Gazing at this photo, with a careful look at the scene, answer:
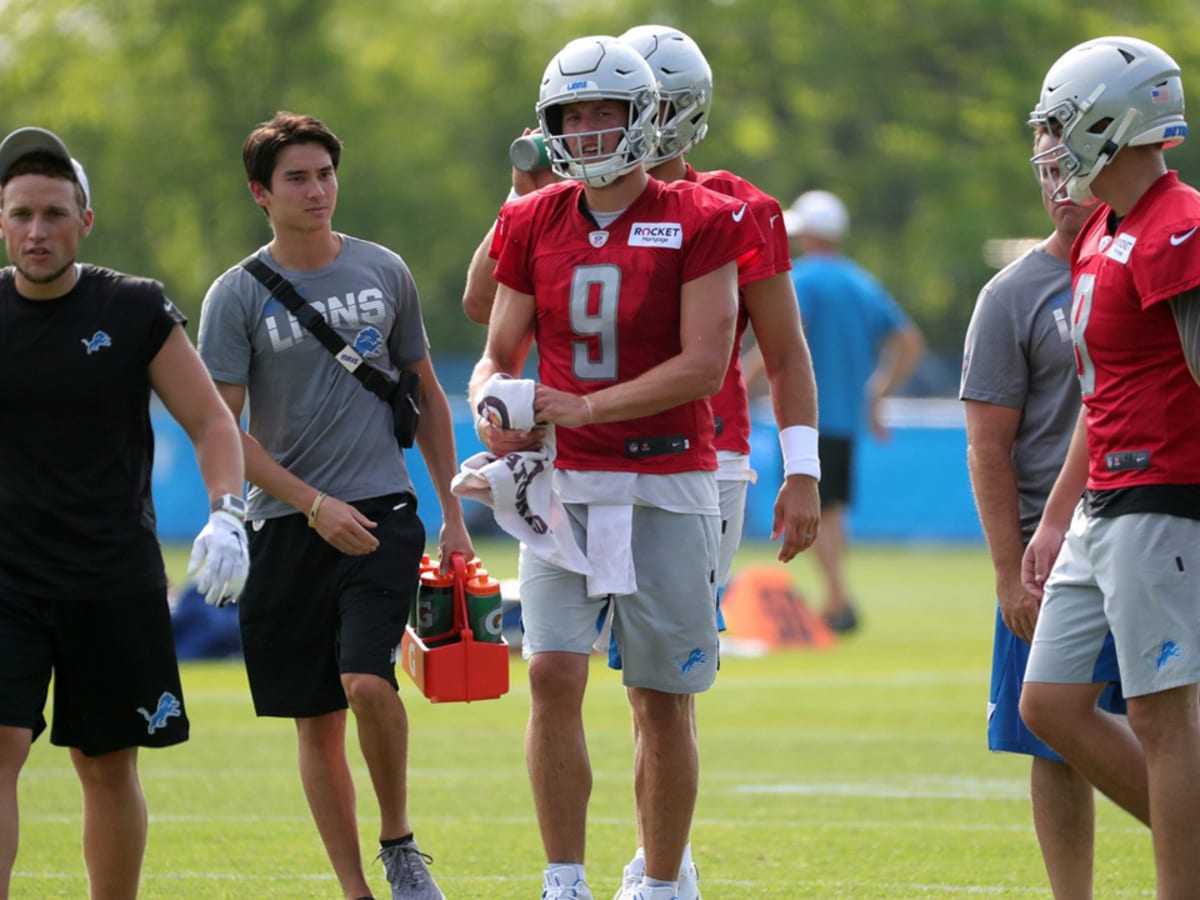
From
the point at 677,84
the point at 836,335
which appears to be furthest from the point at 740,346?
the point at 836,335

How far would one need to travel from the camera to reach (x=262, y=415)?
7.12 m

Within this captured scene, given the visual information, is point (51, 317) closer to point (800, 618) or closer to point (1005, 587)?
point (1005, 587)

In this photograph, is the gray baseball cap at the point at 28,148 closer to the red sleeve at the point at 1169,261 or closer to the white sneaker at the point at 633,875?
the white sneaker at the point at 633,875

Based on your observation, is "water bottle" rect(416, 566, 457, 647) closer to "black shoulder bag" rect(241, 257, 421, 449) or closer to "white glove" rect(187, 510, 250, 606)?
"black shoulder bag" rect(241, 257, 421, 449)

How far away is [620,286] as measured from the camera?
6.28 m

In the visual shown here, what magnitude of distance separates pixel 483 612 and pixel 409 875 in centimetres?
86

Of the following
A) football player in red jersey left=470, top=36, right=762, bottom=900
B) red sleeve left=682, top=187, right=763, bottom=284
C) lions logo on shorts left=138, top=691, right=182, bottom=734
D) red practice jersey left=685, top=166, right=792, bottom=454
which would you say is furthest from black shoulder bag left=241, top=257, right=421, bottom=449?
lions logo on shorts left=138, top=691, right=182, bottom=734

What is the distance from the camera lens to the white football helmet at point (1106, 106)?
18.4ft

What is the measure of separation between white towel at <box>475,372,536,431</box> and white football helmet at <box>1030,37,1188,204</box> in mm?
1586

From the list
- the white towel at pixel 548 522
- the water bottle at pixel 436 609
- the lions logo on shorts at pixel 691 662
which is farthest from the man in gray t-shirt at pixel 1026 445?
the water bottle at pixel 436 609

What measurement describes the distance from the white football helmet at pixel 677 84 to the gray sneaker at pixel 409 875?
7.79 ft

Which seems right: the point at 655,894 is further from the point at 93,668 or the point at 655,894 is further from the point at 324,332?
the point at 324,332

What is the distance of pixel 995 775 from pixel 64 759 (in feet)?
14.8

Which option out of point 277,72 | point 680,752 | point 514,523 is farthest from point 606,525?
point 277,72
